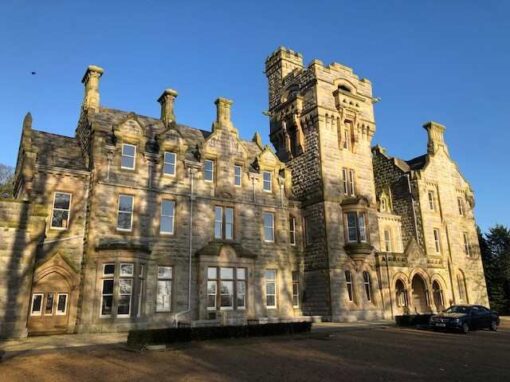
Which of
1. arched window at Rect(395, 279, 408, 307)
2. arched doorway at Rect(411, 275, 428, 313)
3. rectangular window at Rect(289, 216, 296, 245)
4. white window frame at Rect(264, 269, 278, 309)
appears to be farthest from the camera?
arched doorway at Rect(411, 275, 428, 313)

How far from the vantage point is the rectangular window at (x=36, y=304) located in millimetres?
20719

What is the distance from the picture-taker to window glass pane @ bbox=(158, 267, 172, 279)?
2425 centimetres

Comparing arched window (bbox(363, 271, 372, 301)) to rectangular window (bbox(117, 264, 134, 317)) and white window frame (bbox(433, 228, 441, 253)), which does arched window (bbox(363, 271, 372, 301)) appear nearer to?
white window frame (bbox(433, 228, 441, 253))

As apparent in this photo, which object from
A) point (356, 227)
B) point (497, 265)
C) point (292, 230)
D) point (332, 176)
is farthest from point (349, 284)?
point (497, 265)

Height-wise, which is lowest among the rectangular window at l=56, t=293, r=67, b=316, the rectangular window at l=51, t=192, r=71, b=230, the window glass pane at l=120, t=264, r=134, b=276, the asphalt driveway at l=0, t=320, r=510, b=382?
the asphalt driveway at l=0, t=320, r=510, b=382

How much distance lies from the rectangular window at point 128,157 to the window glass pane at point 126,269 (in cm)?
607

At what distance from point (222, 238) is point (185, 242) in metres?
2.82

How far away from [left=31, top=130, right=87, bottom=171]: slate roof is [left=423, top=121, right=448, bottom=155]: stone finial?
3386 centimetres

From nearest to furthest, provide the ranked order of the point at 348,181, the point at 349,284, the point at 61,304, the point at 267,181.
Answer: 1. the point at 61,304
2. the point at 349,284
3. the point at 267,181
4. the point at 348,181

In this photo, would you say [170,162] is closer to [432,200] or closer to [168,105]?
[168,105]

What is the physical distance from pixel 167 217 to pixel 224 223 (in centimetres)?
410

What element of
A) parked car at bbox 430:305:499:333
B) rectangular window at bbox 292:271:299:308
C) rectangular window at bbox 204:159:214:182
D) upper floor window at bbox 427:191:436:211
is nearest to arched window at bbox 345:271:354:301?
rectangular window at bbox 292:271:299:308

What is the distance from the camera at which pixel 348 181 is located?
3219cm

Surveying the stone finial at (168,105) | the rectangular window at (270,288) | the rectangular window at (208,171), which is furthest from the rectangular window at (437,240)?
the stone finial at (168,105)
